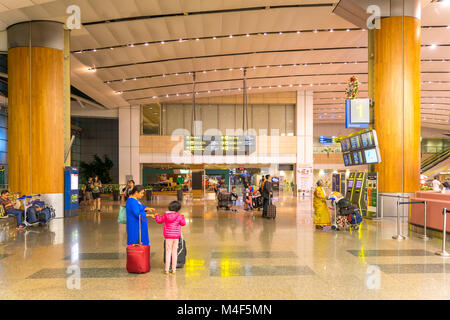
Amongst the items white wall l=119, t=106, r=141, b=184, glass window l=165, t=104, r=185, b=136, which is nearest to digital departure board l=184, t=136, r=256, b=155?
glass window l=165, t=104, r=185, b=136

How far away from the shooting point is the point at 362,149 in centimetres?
1260

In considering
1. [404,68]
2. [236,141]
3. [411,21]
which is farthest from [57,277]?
[236,141]

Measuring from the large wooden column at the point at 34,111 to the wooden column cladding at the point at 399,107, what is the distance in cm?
1186

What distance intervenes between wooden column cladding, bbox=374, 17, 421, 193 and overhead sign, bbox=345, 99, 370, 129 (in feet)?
1.70

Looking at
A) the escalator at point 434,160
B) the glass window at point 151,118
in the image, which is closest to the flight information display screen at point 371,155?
the glass window at point 151,118

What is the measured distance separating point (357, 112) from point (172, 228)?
32.3 ft

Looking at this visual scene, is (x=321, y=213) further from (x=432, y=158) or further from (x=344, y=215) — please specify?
(x=432, y=158)

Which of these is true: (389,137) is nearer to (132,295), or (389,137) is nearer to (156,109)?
(132,295)

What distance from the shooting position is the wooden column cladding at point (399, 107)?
495 inches

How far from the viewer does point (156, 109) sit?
2967cm

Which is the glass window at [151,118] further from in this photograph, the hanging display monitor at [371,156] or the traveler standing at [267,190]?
the hanging display monitor at [371,156]

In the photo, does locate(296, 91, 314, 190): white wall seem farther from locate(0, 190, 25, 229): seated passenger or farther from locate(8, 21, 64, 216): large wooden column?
locate(0, 190, 25, 229): seated passenger

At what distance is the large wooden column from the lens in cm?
1235

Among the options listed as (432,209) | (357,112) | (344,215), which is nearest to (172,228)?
(344,215)
